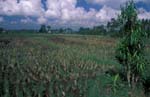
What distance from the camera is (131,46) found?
2019 centimetres

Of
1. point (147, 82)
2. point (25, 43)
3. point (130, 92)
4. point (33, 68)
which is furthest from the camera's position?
point (25, 43)

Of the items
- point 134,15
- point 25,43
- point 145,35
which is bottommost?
point 25,43

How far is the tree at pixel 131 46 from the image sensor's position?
19.8 meters

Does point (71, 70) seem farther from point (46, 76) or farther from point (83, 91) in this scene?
point (83, 91)

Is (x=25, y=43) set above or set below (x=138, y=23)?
below

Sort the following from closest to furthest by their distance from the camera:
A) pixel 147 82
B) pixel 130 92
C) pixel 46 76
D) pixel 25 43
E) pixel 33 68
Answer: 1. pixel 130 92
2. pixel 147 82
3. pixel 46 76
4. pixel 33 68
5. pixel 25 43

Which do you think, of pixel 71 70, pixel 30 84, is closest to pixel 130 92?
pixel 30 84

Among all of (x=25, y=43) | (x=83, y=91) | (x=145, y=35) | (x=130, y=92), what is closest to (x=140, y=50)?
(x=145, y=35)

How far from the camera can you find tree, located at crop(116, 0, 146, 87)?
19.8 m

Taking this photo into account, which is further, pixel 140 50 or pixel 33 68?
pixel 33 68

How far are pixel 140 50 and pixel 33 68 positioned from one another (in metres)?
10.3

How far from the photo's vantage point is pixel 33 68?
26625 mm

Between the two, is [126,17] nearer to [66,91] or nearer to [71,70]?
[66,91]

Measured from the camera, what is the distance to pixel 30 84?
1998 cm
